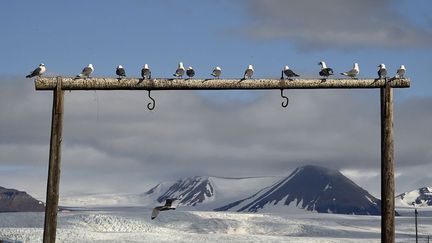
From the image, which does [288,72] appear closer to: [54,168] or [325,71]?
[325,71]

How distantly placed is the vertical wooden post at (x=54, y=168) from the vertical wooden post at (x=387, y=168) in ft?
23.7

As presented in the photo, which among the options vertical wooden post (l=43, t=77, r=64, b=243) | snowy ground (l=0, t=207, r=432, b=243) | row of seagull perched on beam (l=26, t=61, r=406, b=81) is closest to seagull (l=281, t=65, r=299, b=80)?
row of seagull perched on beam (l=26, t=61, r=406, b=81)

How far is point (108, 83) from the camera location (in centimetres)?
2392

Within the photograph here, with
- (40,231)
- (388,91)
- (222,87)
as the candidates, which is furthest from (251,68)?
(40,231)

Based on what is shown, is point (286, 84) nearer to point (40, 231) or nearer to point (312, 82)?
point (312, 82)

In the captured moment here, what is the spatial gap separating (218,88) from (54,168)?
4.08m

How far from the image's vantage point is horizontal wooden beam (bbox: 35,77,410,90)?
24.0 metres

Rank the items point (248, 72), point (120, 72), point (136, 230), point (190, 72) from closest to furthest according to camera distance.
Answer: point (248, 72), point (120, 72), point (190, 72), point (136, 230)

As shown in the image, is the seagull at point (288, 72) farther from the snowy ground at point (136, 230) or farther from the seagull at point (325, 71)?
the snowy ground at point (136, 230)

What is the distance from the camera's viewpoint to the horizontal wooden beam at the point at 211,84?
24.0m

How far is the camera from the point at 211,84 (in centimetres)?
2420

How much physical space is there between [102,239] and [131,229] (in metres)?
31.7

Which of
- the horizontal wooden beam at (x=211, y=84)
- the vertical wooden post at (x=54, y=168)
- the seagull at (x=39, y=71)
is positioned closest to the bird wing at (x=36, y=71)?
the seagull at (x=39, y=71)

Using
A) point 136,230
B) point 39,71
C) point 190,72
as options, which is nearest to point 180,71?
point 190,72
